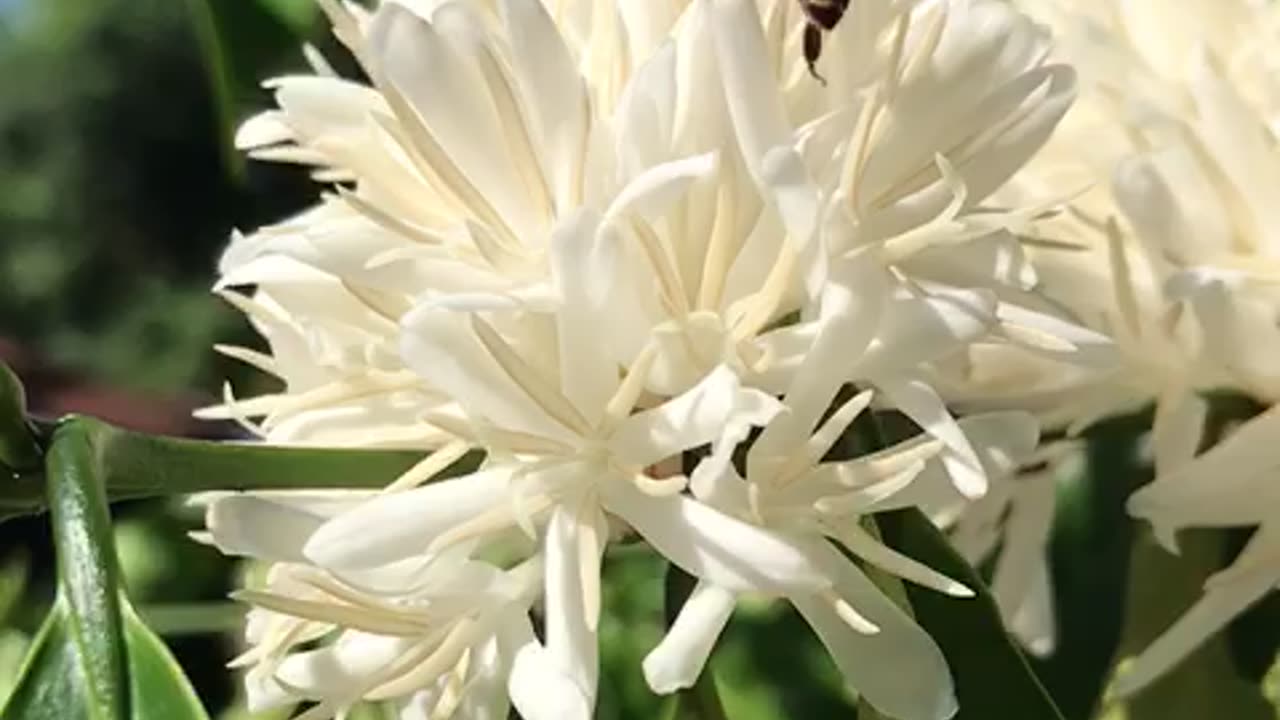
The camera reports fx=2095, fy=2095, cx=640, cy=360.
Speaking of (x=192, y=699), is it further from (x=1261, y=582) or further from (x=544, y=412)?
(x=1261, y=582)

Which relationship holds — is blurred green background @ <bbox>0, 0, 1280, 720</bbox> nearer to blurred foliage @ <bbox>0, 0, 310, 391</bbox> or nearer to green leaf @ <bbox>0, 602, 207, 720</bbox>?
green leaf @ <bbox>0, 602, 207, 720</bbox>

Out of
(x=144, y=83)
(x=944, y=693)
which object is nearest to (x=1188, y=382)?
(x=944, y=693)

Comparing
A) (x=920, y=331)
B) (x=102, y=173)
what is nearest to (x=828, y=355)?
(x=920, y=331)

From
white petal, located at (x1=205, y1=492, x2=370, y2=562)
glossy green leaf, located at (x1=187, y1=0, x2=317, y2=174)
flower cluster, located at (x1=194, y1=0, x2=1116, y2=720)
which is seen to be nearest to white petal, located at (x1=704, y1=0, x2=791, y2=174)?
flower cluster, located at (x1=194, y1=0, x2=1116, y2=720)

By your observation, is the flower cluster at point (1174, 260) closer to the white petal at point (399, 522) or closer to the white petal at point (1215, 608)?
the white petal at point (1215, 608)

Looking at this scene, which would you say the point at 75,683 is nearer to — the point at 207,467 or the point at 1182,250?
the point at 207,467

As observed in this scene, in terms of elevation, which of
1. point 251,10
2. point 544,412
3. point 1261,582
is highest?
point 251,10

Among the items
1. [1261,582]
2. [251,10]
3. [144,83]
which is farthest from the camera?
[144,83]
